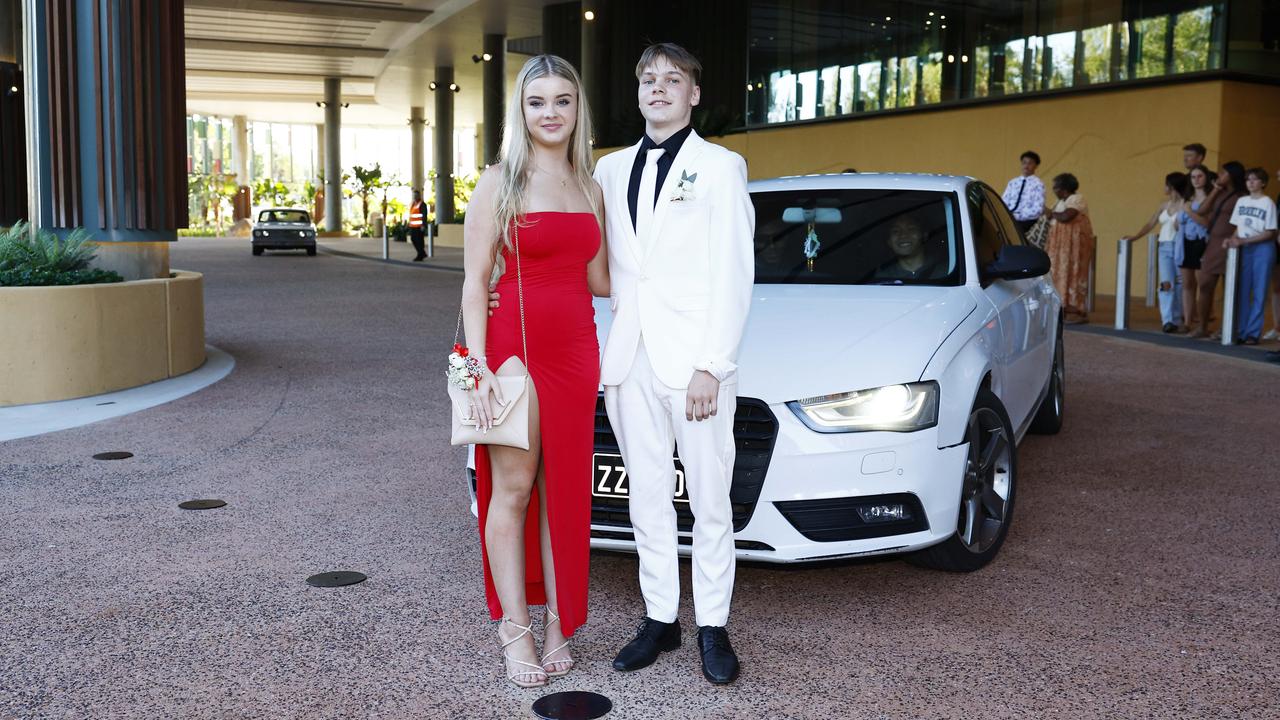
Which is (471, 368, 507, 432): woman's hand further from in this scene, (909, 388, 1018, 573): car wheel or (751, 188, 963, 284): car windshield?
(751, 188, 963, 284): car windshield

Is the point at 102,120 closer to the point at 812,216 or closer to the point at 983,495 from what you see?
the point at 812,216

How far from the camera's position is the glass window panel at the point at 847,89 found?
24.9 meters

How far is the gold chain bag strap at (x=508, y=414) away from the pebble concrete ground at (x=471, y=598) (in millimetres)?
745

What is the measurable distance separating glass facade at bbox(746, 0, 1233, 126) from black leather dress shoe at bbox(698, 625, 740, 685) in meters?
17.0

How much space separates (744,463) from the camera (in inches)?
150

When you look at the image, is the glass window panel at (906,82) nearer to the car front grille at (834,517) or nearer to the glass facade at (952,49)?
the glass facade at (952,49)

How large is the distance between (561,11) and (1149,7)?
63.8 feet

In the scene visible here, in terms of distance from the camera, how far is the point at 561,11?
1346 inches

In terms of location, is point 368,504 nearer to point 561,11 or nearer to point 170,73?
point 170,73

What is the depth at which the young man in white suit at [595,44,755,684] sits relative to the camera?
10.5 feet

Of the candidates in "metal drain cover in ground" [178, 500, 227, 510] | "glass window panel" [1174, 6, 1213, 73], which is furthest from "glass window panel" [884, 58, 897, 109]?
"metal drain cover in ground" [178, 500, 227, 510]

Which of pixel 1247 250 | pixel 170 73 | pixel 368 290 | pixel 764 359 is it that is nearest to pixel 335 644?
pixel 764 359

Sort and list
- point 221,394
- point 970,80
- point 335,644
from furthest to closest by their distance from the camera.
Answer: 1. point 970,80
2. point 221,394
3. point 335,644

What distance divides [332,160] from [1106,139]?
44.7m
